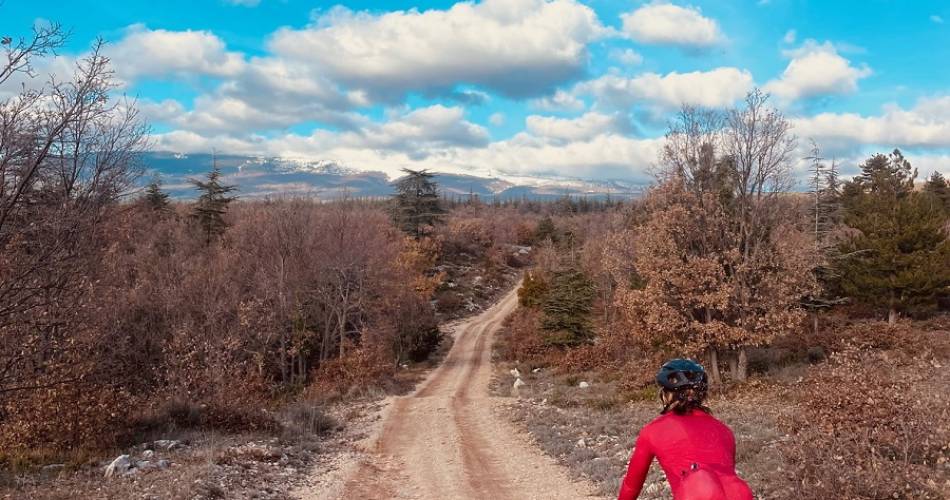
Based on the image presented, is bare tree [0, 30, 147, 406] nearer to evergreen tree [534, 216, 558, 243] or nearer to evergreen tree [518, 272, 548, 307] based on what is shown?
evergreen tree [518, 272, 548, 307]

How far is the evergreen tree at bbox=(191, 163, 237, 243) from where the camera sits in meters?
52.7

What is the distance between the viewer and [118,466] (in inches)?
483

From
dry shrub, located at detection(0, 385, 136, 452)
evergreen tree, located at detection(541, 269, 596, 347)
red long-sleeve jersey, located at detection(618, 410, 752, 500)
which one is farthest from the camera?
evergreen tree, located at detection(541, 269, 596, 347)

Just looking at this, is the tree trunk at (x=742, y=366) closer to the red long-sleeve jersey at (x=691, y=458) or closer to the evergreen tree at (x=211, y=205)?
the red long-sleeve jersey at (x=691, y=458)

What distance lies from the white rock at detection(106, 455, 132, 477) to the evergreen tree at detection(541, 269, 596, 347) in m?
27.6

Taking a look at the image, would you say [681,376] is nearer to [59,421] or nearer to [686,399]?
[686,399]

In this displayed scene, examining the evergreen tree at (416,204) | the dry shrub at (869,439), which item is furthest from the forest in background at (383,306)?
the evergreen tree at (416,204)

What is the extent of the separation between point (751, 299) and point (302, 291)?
26483 millimetres

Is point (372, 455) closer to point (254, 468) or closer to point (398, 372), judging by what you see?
point (254, 468)

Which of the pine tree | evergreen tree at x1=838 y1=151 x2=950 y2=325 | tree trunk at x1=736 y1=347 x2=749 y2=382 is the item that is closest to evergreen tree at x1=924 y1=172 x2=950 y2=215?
the pine tree

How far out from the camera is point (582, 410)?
2128cm

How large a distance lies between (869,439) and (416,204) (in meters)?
63.4

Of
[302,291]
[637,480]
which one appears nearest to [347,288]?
[302,291]

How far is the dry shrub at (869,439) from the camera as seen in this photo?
27.5 feet
